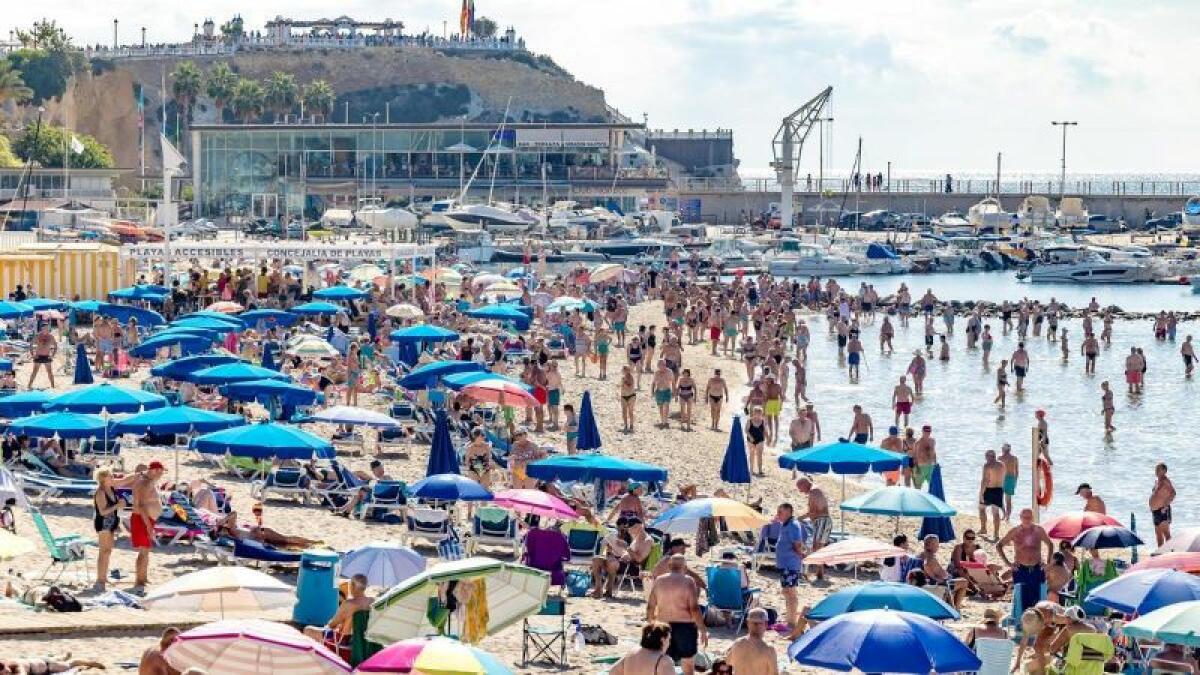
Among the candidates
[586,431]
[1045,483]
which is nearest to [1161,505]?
[1045,483]

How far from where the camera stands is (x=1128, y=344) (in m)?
50.0

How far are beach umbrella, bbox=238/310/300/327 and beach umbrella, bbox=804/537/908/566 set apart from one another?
18.8 meters

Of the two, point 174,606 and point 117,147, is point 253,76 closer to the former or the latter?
point 117,147

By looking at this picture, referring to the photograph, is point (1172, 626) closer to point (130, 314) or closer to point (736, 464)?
point (736, 464)

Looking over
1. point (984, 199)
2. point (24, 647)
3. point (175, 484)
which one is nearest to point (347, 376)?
point (175, 484)

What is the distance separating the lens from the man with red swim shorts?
1470 cm

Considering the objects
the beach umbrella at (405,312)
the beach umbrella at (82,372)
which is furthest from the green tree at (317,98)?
the beach umbrella at (82,372)

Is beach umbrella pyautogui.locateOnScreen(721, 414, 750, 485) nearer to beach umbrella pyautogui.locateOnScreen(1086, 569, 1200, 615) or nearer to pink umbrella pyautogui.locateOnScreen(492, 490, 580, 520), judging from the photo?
pink umbrella pyautogui.locateOnScreen(492, 490, 580, 520)

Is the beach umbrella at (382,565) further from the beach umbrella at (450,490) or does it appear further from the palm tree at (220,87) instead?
the palm tree at (220,87)

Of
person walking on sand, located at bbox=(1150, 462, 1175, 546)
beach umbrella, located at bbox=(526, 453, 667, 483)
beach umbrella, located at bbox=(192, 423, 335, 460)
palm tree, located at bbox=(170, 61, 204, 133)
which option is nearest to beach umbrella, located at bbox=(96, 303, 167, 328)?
beach umbrella, located at bbox=(192, 423, 335, 460)

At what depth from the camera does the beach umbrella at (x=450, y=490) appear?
16781 mm

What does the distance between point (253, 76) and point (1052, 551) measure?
378 ft

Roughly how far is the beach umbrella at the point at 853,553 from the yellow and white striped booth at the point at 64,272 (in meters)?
24.9

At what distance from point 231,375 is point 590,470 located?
22.7 feet
